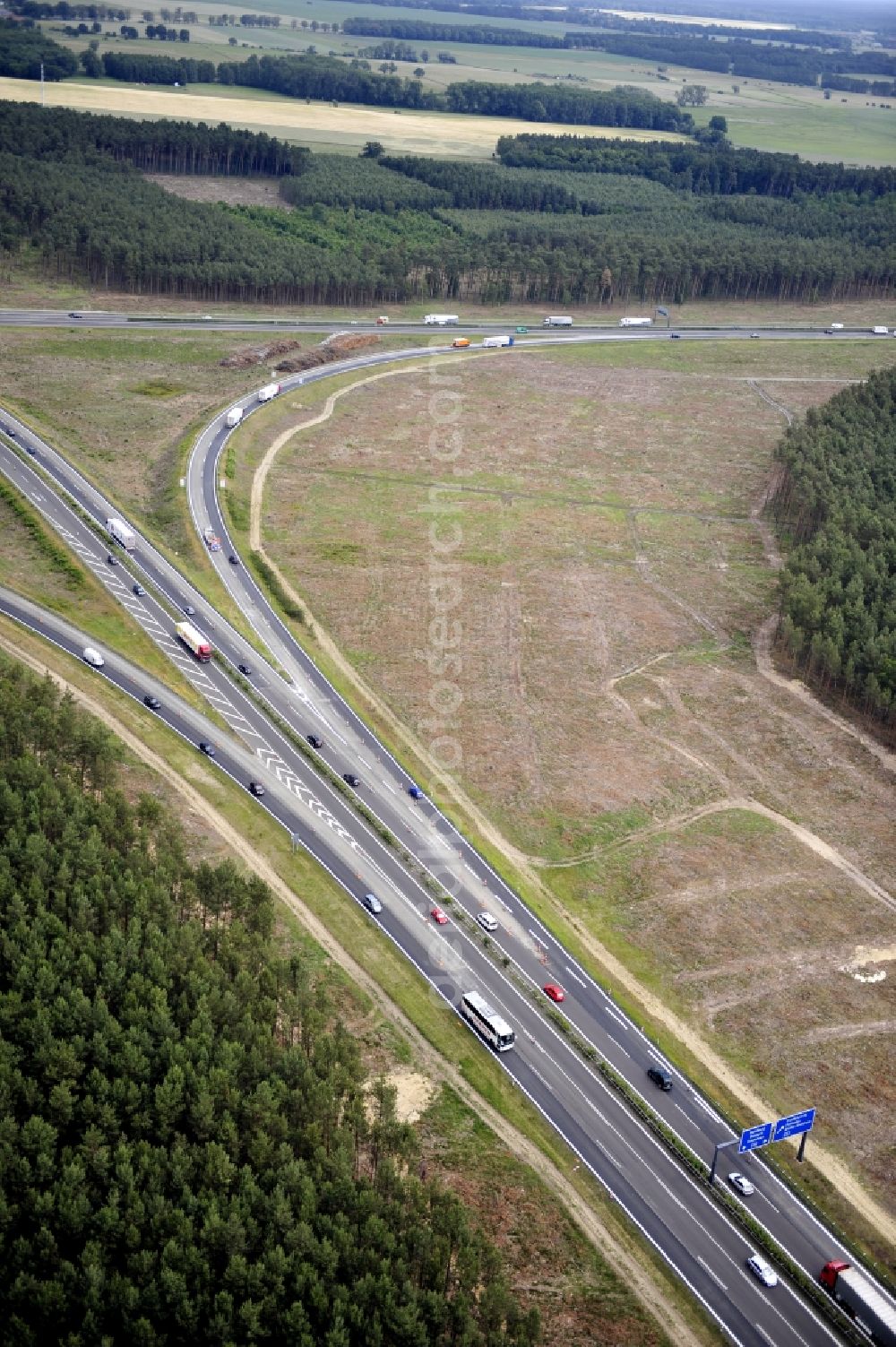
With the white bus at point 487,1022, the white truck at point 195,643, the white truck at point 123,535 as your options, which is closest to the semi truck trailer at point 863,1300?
the white bus at point 487,1022

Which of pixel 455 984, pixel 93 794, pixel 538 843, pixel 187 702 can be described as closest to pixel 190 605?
pixel 187 702

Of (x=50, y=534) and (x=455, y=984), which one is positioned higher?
(x=50, y=534)

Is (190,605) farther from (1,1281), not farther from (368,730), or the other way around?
(1,1281)

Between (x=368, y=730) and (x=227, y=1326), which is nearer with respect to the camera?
(x=227, y=1326)

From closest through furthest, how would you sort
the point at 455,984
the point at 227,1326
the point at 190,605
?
the point at 227,1326, the point at 455,984, the point at 190,605

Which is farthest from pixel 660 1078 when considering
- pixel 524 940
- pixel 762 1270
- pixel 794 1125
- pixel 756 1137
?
pixel 524 940

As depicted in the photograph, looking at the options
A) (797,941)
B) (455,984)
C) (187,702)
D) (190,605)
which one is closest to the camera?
(455,984)

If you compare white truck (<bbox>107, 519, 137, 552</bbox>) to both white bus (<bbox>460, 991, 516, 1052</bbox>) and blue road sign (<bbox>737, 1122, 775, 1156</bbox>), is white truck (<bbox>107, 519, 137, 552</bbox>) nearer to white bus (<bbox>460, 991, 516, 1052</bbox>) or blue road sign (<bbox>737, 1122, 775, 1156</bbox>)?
white bus (<bbox>460, 991, 516, 1052</bbox>)
